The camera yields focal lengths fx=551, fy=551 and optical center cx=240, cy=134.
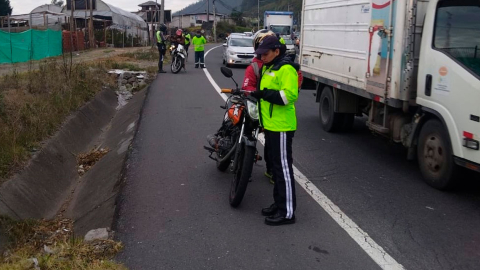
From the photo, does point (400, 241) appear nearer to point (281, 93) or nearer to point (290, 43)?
point (281, 93)

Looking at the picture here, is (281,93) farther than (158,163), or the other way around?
(158,163)

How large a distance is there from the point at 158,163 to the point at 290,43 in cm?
2504

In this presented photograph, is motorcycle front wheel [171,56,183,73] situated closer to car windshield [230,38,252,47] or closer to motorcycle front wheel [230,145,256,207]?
car windshield [230,38,252,47]

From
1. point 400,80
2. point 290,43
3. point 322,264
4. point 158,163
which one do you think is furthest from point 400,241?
point 290,43

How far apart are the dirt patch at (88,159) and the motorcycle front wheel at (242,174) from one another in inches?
149

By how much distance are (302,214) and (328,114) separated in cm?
464

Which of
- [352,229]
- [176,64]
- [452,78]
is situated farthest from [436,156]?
[176,64]

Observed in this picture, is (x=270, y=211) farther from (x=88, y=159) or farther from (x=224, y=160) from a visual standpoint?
(x=88, y=159)

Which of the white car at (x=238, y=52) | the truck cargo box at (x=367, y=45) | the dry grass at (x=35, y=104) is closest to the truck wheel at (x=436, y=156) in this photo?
the truck cargo box at (x=367, y=45)

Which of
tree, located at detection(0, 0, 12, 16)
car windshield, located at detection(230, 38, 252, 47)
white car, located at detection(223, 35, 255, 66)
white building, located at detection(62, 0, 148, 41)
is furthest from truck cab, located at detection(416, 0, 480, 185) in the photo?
tree, located at detection(0, 0, 12, 16)

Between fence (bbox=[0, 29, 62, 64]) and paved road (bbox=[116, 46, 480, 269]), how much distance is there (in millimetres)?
14080

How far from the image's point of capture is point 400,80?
22.8 ft

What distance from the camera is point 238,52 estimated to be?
26016mm

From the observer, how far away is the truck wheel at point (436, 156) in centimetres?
622
